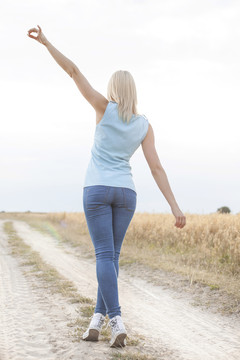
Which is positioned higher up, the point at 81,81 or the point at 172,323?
the point at 81,81

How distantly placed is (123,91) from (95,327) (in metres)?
2.17

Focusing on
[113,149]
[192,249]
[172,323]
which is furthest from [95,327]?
[192,249]

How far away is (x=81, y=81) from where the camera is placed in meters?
3.20

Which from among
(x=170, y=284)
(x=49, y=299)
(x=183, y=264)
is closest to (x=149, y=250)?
(x=183, y=264)

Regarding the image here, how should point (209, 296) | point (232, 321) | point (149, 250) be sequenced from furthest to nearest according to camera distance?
point (149, 250), point (209, 296), point (232, 321)

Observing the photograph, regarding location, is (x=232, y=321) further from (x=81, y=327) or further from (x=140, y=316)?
(x=81, y=327)

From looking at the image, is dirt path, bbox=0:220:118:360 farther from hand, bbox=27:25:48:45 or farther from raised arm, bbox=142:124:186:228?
hand, bbox=27:25:48:45

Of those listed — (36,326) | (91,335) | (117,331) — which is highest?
(117,331)

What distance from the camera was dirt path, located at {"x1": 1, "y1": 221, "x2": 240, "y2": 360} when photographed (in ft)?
13.2

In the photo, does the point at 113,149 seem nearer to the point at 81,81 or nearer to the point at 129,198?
the point at 129,198

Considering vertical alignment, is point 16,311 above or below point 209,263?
below

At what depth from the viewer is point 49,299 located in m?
5.91

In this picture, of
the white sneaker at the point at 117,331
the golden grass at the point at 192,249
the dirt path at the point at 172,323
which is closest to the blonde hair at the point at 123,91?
the white sneaker at the point at 117,331

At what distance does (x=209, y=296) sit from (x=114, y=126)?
14.1 ft
